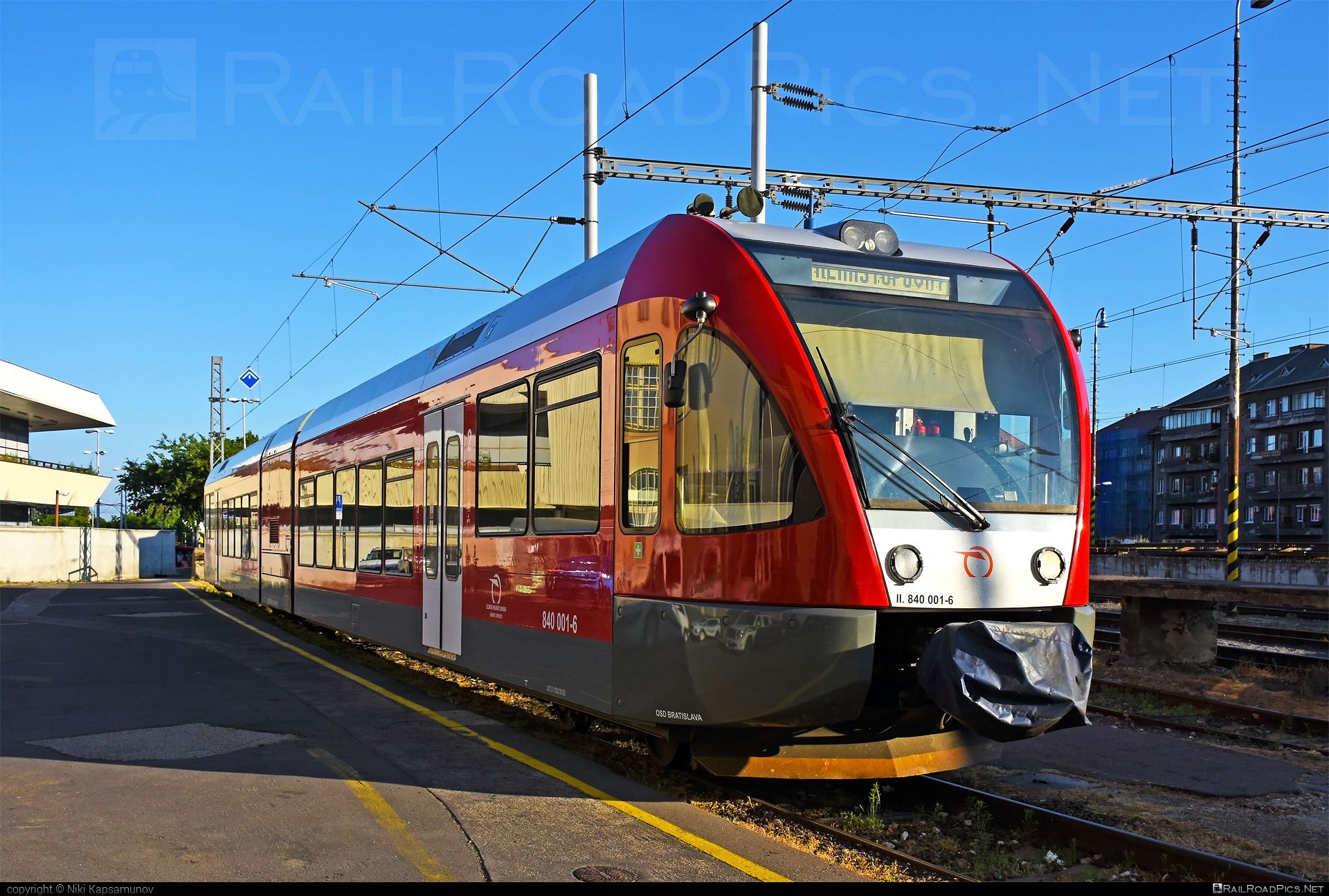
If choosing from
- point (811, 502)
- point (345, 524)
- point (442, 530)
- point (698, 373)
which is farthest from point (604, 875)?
point (345, 524)

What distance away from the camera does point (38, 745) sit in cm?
859

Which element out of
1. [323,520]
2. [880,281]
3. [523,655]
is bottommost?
[523,655]

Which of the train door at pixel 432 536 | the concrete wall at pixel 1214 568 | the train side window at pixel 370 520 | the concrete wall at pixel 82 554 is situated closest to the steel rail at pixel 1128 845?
the train door at pixel 432 536

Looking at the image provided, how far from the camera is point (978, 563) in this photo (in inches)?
239

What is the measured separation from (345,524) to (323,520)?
172 cm

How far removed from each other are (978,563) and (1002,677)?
0.67 metres

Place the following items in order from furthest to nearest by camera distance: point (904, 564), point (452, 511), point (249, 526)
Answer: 1. point (249, 526)
2. point (452, 511)
3. point (904, 564)

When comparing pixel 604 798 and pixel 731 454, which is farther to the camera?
pixel 604 798

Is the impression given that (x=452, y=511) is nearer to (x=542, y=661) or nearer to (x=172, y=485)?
(x=542, y=661)

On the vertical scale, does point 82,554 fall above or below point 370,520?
below

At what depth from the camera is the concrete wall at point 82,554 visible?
4003 cm

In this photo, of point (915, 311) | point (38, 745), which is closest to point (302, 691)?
point (38, 745)

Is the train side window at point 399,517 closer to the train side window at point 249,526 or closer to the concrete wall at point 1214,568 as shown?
the train side window at point 249,526

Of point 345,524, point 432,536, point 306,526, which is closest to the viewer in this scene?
point 432,536
